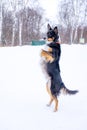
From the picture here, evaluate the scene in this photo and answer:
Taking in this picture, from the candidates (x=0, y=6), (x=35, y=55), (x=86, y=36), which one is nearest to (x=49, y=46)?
(x=35, y=55)

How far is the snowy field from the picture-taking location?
4125 millimetres

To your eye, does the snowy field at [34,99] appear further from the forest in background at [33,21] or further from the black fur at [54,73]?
the forest in background at [33,21]

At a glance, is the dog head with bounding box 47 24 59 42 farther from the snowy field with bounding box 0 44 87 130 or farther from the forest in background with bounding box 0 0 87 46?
the forest in background with bounding box 0 0 87 46

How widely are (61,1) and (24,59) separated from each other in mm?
22228

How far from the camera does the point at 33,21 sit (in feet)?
108

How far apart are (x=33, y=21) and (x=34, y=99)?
92.4ft

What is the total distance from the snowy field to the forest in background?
47.4 ft

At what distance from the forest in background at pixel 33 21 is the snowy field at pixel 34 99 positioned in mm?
14438

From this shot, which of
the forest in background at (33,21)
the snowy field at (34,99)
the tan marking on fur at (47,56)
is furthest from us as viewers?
the forest in background at (33,21)

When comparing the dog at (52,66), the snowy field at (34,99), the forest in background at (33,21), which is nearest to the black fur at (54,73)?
the dog at (52,66)

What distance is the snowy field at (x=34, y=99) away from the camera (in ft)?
13.5

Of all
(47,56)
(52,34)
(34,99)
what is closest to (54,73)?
(47,56)

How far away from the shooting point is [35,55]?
35.9 ft

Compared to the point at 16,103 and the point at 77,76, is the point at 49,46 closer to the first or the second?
the point at 16,103
